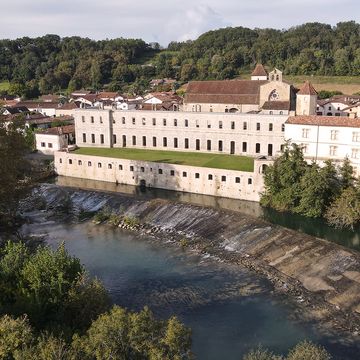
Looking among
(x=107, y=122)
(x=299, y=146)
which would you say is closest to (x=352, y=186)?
(x=299, y=146)

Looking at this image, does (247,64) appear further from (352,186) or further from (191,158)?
(352,186)

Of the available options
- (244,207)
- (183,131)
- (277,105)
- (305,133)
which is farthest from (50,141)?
(305,133)

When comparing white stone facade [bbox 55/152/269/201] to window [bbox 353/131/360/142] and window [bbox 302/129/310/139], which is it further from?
window [bbox 353/131/360/142]

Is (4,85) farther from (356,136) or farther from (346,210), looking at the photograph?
(346,210)

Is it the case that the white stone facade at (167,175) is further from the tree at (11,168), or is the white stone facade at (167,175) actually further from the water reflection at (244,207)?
the tree at (11,168)

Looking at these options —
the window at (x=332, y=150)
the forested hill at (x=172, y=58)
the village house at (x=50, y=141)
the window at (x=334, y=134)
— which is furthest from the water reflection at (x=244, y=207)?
the forested hill at (x=172, y=58)
